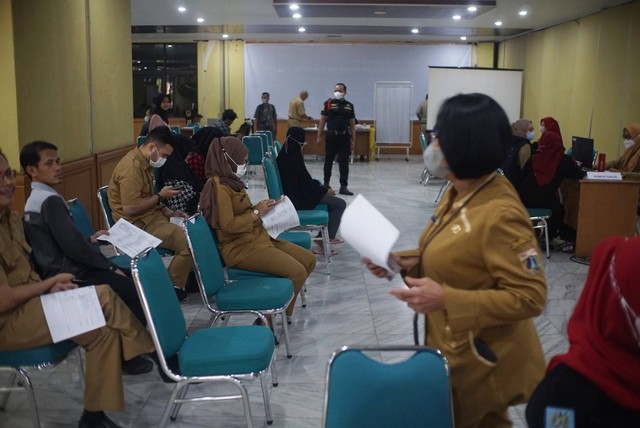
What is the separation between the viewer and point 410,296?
1.71m

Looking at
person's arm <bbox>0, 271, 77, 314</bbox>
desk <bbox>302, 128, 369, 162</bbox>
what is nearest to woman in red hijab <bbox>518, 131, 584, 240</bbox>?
person's arm <bbox>0, 271, 77, 314</bbox>

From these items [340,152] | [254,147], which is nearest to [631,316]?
[340,152]

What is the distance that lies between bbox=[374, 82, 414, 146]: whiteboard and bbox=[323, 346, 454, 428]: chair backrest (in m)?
15.1

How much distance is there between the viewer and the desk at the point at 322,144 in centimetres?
1571

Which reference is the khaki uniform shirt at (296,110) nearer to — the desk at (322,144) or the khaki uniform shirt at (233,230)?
the desk at (322,144)

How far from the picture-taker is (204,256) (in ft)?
11.6

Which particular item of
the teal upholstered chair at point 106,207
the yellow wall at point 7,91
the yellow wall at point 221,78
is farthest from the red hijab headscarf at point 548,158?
the yellow wall at point 221,78

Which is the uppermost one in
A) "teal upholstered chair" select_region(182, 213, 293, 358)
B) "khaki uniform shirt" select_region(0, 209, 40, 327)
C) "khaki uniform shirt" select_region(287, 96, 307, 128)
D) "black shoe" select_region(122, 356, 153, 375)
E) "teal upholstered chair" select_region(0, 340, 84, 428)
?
"khaki uniform shirt" select_region(287, 96, 307, 128)

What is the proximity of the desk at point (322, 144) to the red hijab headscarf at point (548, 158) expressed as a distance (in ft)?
30.5

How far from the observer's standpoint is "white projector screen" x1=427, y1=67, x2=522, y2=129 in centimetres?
1404

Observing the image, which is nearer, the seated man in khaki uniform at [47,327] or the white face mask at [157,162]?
the seated man in khaki uniform at [47,327]

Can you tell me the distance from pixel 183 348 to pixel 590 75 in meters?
10.8

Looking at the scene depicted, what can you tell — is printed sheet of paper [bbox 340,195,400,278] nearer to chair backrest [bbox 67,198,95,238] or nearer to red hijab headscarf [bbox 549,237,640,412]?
red hijab headscarf [bbox 549,237,640,412]

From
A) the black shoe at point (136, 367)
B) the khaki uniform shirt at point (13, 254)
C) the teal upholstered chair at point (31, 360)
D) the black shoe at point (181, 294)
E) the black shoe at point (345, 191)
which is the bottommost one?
the black shoe at point (136, 367)
